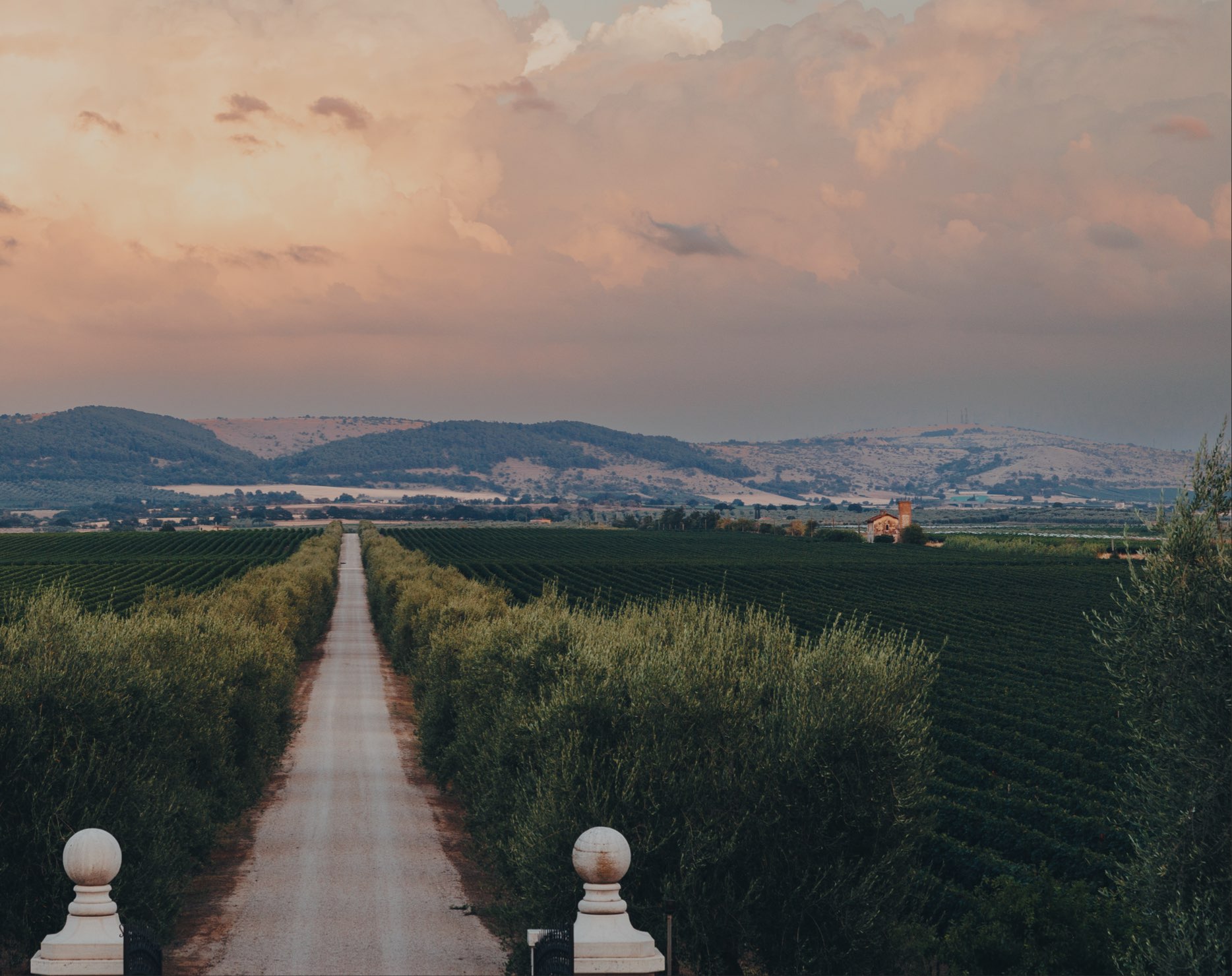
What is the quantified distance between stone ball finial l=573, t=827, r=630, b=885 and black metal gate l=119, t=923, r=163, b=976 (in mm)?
5354

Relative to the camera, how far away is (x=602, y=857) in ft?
44.1

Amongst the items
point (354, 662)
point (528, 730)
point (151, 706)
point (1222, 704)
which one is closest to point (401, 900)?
point (528, 730)

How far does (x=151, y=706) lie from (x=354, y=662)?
166 ft

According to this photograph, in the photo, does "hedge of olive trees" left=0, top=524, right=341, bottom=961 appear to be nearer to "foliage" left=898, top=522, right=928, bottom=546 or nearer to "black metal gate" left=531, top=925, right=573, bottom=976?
"black metal gate" left=531, top=925, right=573, bottom=976

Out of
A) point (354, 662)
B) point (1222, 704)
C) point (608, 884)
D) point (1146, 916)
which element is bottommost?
point (354, 662)

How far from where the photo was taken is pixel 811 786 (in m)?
20.6

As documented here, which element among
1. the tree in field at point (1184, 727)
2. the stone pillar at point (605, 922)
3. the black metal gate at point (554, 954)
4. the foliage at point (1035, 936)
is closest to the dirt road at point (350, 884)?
the black metal gate at point (554, 954)

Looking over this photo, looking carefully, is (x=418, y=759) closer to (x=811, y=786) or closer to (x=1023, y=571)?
(x=811, y=786)

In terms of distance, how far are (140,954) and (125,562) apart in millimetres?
133696

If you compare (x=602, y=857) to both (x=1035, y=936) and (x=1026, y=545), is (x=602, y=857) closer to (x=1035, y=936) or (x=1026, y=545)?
(x=1035, y=936)

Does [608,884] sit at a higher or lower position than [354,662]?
higher

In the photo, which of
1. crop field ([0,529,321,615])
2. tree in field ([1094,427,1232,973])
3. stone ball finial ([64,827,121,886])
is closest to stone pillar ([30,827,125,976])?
stone ball finial ([64,827,121,886])

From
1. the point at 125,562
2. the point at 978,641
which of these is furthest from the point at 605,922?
the point at 125,562

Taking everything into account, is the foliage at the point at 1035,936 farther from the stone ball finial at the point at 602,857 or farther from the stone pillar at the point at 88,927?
the stone pillar at the point at 88,927
